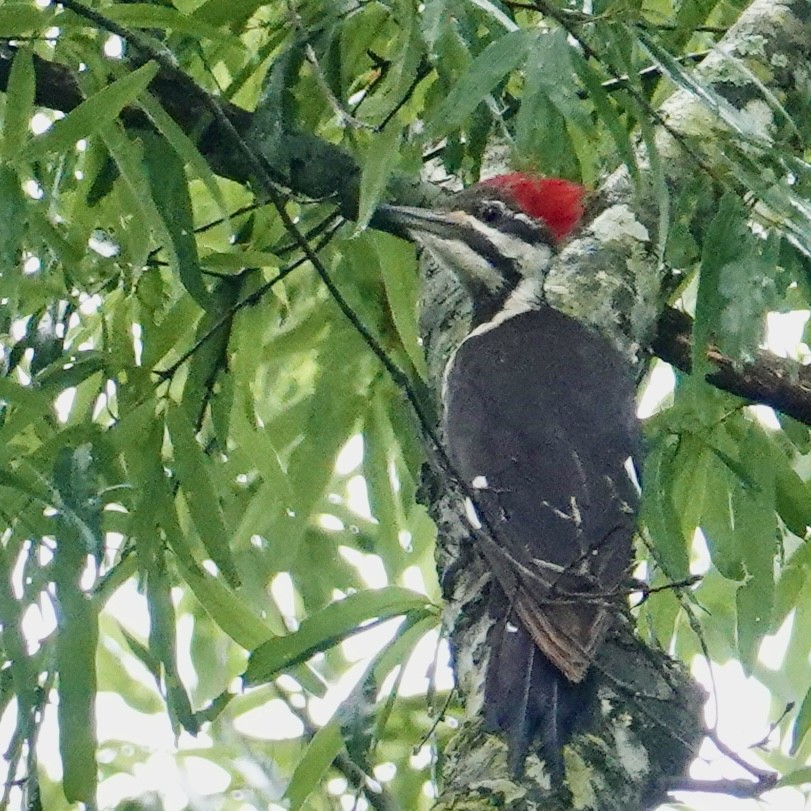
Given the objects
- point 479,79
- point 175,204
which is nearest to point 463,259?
point 175,204

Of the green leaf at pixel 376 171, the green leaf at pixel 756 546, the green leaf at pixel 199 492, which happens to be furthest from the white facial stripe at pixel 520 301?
the green leaf at pixel 376 171

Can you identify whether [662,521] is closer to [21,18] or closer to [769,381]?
[769,381]

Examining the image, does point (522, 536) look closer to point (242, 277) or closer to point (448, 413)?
point (448, 413)

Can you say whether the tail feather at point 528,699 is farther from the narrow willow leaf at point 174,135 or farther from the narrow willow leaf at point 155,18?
the narrow willow leaf at point 155,18

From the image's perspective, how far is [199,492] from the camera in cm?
149

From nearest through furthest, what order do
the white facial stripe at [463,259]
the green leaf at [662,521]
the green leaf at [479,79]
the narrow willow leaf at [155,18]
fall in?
the green leaf at [479,79], the narrow willow leaf at [155,18], the green leaf at [662,521], the white facial stripe at [463,259]

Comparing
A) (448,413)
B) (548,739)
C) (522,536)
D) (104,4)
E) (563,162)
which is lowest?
(548,739)

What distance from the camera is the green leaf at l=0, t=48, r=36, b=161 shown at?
130 cm

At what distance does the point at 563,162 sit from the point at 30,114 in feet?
1.96

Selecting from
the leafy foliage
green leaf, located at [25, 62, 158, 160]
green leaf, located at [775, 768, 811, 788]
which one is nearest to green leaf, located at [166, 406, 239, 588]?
the leafy foliage

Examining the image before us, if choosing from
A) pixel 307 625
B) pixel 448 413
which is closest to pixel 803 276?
pixel 448 413

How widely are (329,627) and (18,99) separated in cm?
59

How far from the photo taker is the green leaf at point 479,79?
3.92 feet

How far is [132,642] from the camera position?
5.46 feet
